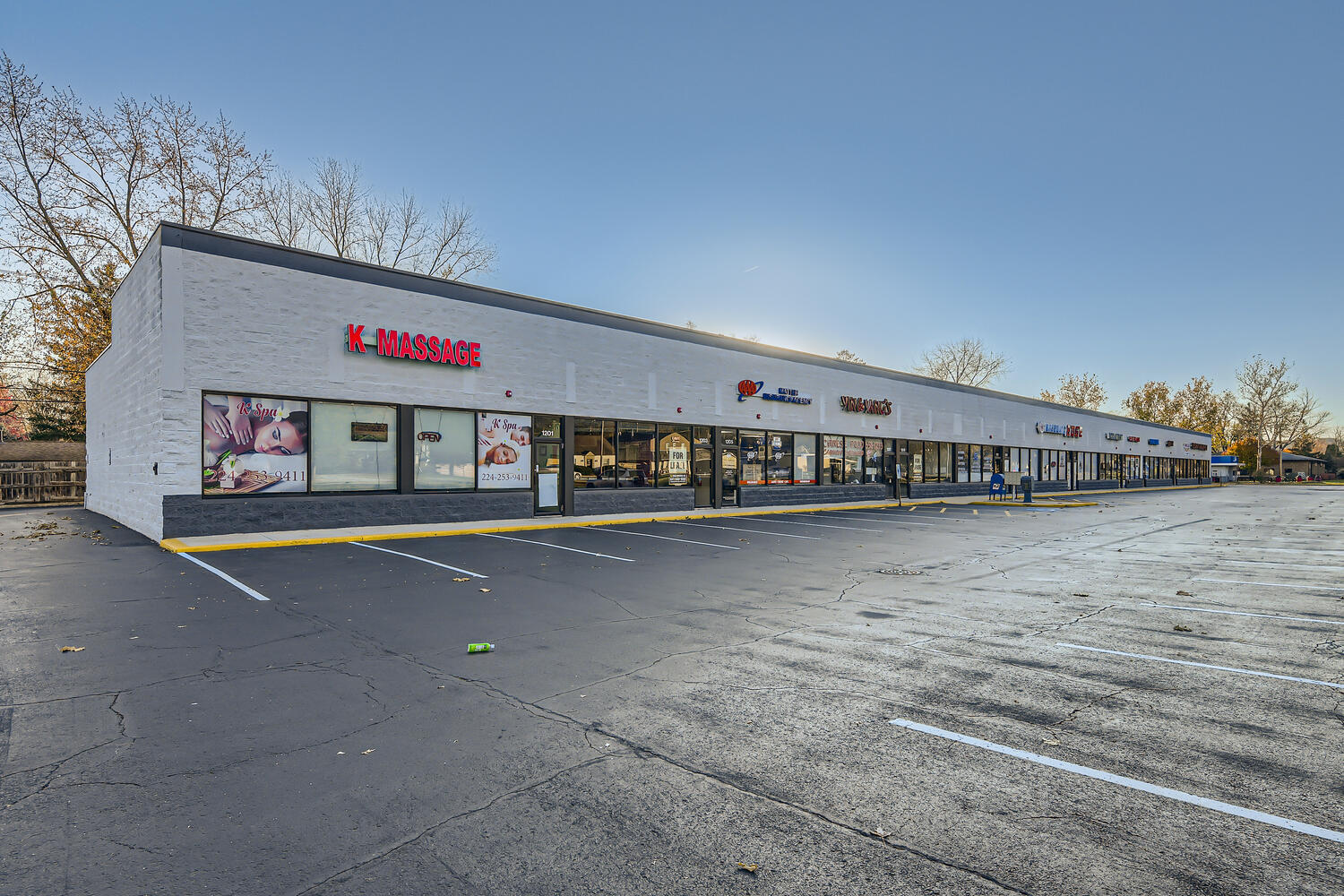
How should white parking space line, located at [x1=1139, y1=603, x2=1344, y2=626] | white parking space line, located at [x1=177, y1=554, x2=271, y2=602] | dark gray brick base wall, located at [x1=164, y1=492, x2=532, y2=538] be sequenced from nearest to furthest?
white parking space line, located at [x1=1139, y1=603, x2=1344, y2=626] < white parking space line, located at [x1=177, y1=554, x2=271, y2=602] < dark gray brick base wall, located at [x1=164, y1=492, x2=532, y2=538]

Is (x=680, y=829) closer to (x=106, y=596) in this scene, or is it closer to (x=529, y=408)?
(x=106, y=596)

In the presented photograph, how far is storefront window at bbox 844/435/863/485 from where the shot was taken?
31.6 meters

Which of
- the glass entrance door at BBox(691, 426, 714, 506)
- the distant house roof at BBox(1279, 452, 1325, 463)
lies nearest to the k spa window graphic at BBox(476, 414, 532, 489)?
the glass entrance door at BBox(691, 426, 714, 506)

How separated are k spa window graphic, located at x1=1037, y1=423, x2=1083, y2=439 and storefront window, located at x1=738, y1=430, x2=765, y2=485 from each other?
28.7 meters

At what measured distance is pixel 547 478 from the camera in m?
20.5

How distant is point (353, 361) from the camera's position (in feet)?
54.4

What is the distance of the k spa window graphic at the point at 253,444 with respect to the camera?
582 inches

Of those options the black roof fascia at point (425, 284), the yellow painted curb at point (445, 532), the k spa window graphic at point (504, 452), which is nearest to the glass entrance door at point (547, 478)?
the k spa window graphic at point (504, 452)

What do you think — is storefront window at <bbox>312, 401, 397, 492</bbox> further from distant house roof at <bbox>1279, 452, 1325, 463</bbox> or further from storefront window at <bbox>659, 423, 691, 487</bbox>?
distant house roof at <bbox>1279, 452, 1325, 463</bbox>

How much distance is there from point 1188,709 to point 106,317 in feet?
130

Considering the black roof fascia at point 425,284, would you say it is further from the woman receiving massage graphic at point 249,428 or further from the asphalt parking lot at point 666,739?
the asphalt parking lot at point 666,739

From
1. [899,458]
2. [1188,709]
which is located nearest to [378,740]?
[1188,709]

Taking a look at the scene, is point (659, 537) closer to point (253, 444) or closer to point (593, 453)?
point (593, 453)

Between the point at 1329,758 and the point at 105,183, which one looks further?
the point at 105,183
